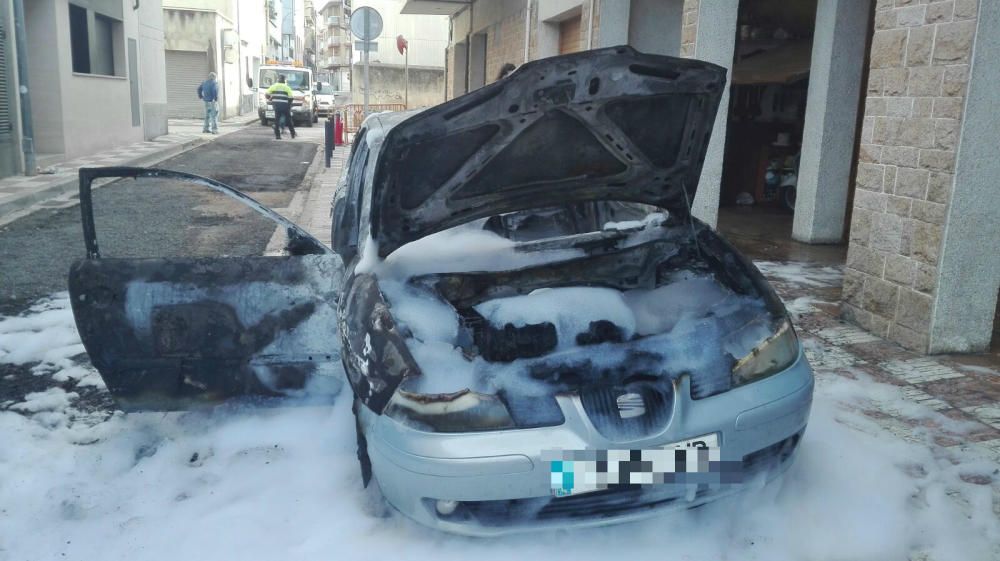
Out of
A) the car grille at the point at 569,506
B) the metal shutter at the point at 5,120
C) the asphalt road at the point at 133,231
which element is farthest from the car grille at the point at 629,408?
the metal shutter at the point at 5,120

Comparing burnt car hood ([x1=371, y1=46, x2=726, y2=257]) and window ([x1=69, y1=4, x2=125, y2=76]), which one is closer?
burnt car hood ([x1=371, y1=46, x2=726, y2=257])

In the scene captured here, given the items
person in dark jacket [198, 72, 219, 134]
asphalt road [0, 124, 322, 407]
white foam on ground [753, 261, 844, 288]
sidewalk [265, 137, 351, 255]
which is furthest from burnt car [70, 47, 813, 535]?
person in dark jacket [198, 72, 219, 134]

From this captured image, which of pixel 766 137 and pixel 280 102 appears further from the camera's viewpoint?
pixel 280 102

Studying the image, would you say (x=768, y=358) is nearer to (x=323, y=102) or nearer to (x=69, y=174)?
(x=69, y=174)

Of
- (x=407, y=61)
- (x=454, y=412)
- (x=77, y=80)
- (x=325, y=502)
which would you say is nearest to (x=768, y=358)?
(x=454, y=412)

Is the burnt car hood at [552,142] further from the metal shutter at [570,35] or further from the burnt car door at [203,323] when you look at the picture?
the metal shutter at [570,35]

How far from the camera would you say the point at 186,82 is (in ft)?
115

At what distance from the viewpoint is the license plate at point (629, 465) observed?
251cm

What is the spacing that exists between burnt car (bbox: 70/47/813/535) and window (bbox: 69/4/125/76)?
16.5m

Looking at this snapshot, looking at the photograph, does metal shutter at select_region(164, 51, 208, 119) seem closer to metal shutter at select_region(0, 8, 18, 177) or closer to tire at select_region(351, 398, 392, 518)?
metal shutter at select_region(0, 8, 18, 177)

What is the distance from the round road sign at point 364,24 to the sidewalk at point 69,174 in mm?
4985

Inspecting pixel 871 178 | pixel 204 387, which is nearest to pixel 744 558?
pixel 204 387

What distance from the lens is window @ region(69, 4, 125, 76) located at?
18.0 meters

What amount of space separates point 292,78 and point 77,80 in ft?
61.4
